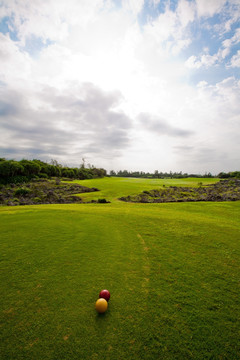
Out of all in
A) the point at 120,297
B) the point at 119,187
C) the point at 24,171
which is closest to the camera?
the point at 120,297

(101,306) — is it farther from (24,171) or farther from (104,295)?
(24,171)

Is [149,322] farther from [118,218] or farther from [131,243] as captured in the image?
[118,218]

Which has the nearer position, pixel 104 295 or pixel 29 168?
pixel 104 295

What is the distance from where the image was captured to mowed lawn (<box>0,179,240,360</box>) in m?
3.62

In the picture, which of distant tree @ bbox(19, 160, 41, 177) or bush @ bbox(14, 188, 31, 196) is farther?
distant tree @ bbox(19, 160, 41, 177)

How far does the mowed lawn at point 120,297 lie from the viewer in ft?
11.9

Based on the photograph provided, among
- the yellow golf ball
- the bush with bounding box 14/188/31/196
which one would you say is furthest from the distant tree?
the yellow golf ball

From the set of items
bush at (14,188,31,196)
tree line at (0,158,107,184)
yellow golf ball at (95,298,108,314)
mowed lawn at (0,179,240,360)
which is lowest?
bush at (14,188,31,196)

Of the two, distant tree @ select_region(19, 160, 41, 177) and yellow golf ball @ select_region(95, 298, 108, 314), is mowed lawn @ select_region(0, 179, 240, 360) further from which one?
distant tree @ select_region(19, 160, 41, 177)

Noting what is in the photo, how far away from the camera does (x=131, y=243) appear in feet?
29.7

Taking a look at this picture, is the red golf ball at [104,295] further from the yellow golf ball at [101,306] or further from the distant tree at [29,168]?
the distant tree at [29,168]

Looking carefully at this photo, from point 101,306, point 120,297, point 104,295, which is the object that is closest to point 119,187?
point 120,297

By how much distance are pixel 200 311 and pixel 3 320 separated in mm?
5230

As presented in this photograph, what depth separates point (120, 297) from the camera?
197 inches
